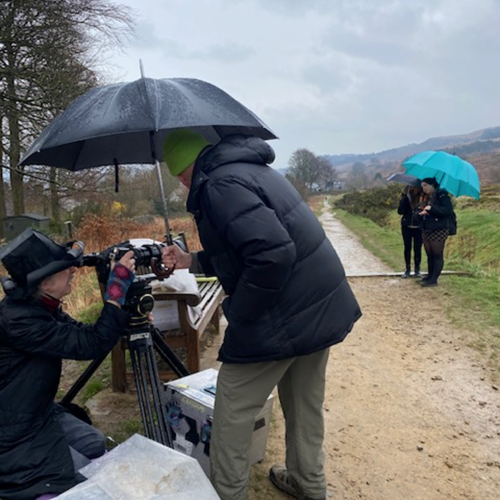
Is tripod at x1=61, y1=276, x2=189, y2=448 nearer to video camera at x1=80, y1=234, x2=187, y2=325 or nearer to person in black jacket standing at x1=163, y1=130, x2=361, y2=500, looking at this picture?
video camera at x1=80, y1=234, x2=187, y2=325

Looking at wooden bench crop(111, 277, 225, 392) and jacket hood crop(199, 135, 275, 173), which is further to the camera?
wooden bench crop(111, 277, 225, 392)

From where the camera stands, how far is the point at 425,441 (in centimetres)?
340

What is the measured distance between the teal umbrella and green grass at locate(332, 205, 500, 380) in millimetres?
1390

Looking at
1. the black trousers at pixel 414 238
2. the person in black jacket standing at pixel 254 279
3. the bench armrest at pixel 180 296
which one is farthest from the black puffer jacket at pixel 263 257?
the black trousers at pixel 414 238

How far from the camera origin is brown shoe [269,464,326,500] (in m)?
2.69

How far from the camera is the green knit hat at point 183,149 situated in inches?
90.0

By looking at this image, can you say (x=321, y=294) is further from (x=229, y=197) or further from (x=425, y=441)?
(x=425, y=441)

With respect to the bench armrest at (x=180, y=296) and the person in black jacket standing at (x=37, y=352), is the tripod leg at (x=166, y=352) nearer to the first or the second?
the bench armrest at (x=180, y=296)

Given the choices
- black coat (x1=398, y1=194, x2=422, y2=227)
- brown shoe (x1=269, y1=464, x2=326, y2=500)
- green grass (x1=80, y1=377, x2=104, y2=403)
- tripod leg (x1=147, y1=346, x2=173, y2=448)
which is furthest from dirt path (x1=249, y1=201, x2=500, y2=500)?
black coat (x1=398, y1=194, x2=422, y2=227)

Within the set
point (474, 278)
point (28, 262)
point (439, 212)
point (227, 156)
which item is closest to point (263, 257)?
point (227, 156)

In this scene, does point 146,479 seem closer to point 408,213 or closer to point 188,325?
point 188,325

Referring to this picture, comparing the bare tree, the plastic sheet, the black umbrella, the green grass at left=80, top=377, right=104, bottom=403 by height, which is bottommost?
the green grass at left=80, top=377, right=104, bottom=403

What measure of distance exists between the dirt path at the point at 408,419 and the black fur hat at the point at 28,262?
1637 millimetres

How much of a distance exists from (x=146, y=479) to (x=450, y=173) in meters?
6.32
